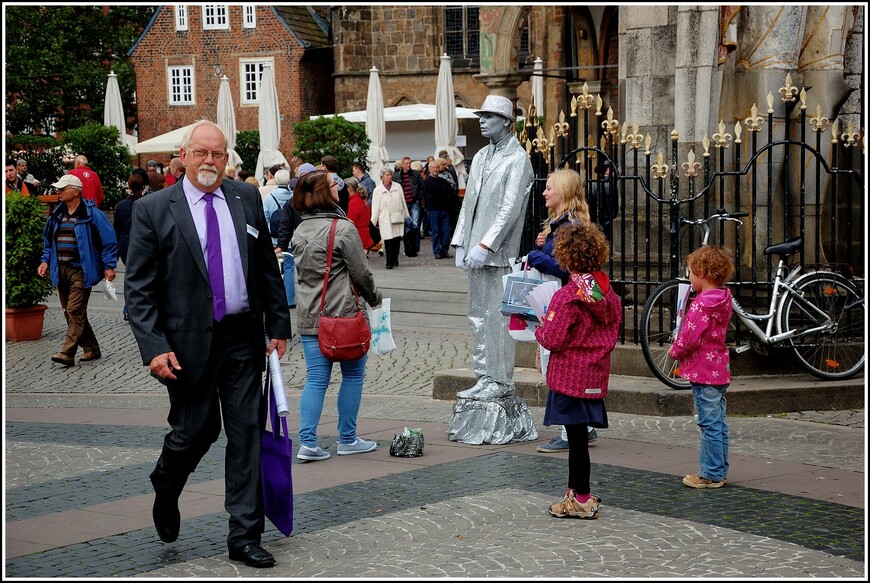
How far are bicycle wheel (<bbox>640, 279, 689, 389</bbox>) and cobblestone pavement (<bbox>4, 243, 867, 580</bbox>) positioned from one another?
0.36 m

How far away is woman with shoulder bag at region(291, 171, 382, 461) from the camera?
8203 millimetres

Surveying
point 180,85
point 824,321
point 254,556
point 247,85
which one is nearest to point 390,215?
point 824,321

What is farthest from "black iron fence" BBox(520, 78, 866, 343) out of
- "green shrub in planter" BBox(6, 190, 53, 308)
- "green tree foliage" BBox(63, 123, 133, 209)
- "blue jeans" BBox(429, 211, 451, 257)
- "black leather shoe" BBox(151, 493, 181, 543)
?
"green tree foliage" BBox(63, 123, 133, 209)

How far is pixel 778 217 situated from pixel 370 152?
741 inches

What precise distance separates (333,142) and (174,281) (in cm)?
2535

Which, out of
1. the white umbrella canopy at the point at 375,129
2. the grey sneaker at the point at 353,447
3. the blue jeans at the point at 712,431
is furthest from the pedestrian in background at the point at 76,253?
the white umbrella canopy at the point at 375,129

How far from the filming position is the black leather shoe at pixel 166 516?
6.04m

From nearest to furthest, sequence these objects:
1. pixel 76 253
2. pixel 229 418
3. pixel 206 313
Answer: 1. pixel 206 313
2. pixel 229 418
3. pixel 76 253

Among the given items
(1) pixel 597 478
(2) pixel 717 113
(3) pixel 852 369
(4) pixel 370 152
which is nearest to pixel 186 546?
(1) pixel 597 478

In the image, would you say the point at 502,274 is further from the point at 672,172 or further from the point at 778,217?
the point at 778,217

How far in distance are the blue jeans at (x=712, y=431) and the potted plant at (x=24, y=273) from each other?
9.31 metres

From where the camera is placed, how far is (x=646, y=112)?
1207cm

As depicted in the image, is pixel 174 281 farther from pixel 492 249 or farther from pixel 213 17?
pixel 213 17

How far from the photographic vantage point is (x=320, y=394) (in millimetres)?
8305
